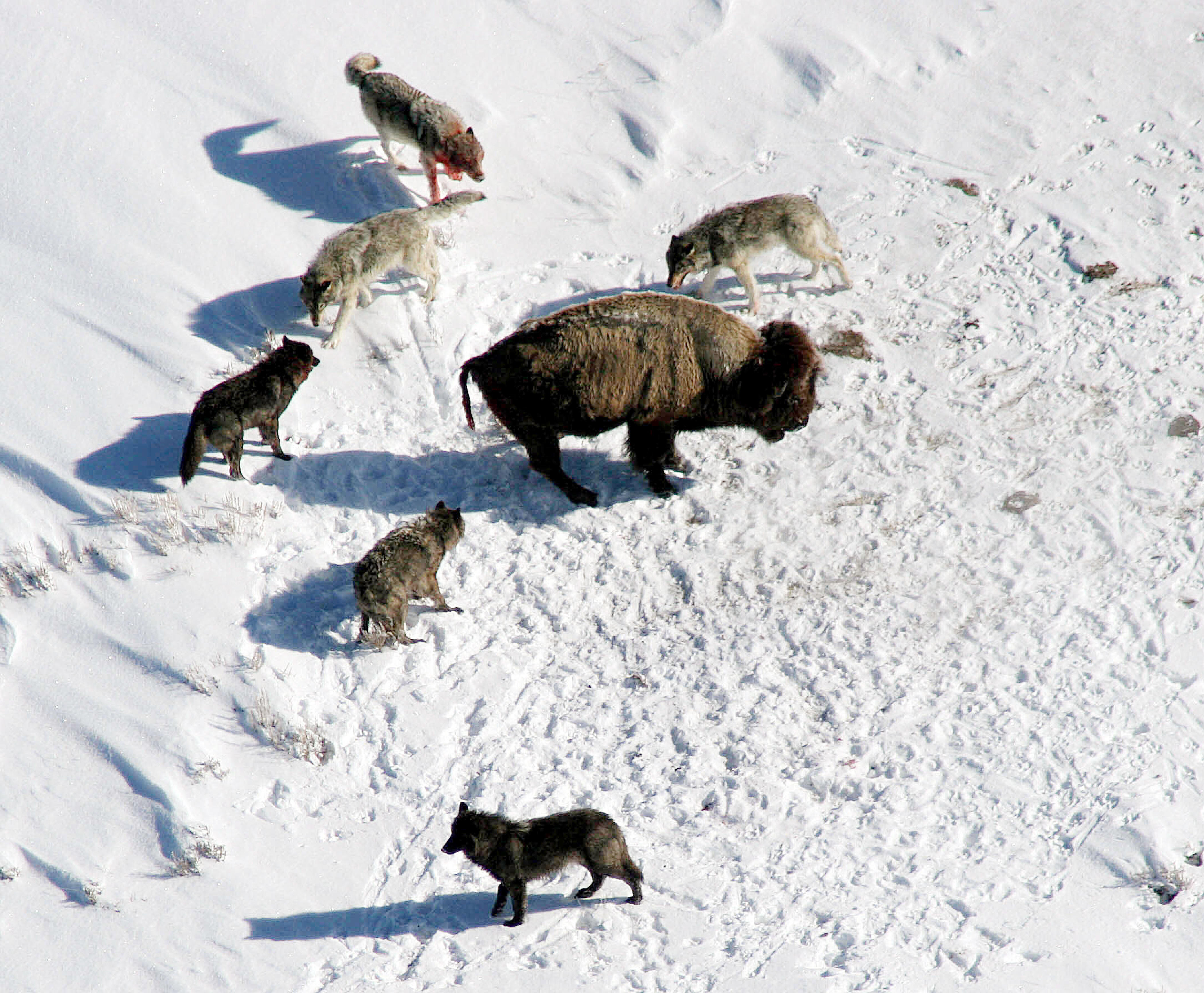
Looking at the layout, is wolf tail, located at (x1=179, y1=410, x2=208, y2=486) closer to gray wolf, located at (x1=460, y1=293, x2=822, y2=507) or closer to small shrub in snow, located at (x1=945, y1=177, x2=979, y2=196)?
gray wolf, located at (x1=460, y1=293, x2=822, y2=507)

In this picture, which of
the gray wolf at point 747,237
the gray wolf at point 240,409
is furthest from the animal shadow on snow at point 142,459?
the gray wolf at point 747,237

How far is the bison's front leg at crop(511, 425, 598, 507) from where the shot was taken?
30.9 feet

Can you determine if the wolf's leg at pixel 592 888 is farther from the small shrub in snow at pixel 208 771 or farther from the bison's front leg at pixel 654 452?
the bison's front leg at pixel 654 452

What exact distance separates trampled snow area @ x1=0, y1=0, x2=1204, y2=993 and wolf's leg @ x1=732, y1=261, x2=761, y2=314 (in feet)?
0.82

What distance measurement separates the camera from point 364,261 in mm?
10555

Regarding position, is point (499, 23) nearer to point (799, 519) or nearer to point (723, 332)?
point (723, 332)

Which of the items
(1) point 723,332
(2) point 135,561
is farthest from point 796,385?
(2) point 135,561

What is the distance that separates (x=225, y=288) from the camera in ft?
36.4

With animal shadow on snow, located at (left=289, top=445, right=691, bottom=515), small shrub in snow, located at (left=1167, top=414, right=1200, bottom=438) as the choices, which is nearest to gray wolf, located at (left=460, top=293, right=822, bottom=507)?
animal shadow on snow, located at (left=289, top=445, right=691, bottom=515)

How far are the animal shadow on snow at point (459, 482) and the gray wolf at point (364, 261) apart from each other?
63.2 inches

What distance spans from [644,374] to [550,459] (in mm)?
1159

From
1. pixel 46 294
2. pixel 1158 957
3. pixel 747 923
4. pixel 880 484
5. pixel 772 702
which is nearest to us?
pixel 1158 957

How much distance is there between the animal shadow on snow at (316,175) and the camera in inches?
476

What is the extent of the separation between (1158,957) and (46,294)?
1117cm
